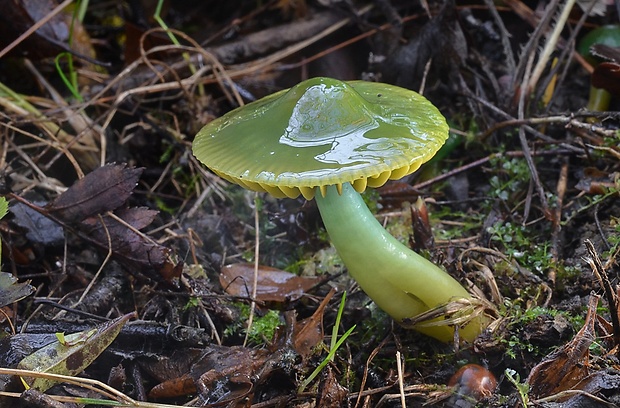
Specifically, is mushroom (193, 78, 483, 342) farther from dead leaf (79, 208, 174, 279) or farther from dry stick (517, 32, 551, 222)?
dry stick (517, 32, 551, 222)

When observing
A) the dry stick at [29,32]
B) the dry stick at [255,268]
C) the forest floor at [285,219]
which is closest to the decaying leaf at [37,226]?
the forest floor at [285,219]

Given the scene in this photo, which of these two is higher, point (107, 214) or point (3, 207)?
point (3, 207)

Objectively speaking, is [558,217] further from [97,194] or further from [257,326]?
[97,194]

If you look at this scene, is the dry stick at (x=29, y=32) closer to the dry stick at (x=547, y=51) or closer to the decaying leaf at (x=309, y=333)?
the decaying leaf at (x=309, y=333)

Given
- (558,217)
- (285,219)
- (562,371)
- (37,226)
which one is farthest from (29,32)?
(562,371)

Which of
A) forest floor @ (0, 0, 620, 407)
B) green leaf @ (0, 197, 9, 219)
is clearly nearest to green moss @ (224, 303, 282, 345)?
forest floor @ (0, 0, 620, 407)

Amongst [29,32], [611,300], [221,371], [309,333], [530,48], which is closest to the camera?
[611,300]

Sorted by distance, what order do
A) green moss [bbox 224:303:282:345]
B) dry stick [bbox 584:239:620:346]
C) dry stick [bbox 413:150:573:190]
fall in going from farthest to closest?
dry stick [bbox 413:150:573:190] → green moss [bbox 224:303:282:345] → dry stick [bbox 584:239:620:346]

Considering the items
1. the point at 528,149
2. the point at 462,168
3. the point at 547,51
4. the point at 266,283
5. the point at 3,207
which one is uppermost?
the point at 3,207

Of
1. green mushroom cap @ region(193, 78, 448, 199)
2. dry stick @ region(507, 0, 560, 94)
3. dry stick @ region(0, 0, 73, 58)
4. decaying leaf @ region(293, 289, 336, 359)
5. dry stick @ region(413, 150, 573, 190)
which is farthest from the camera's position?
dry stick @ region(0, 0, 73, 58)
